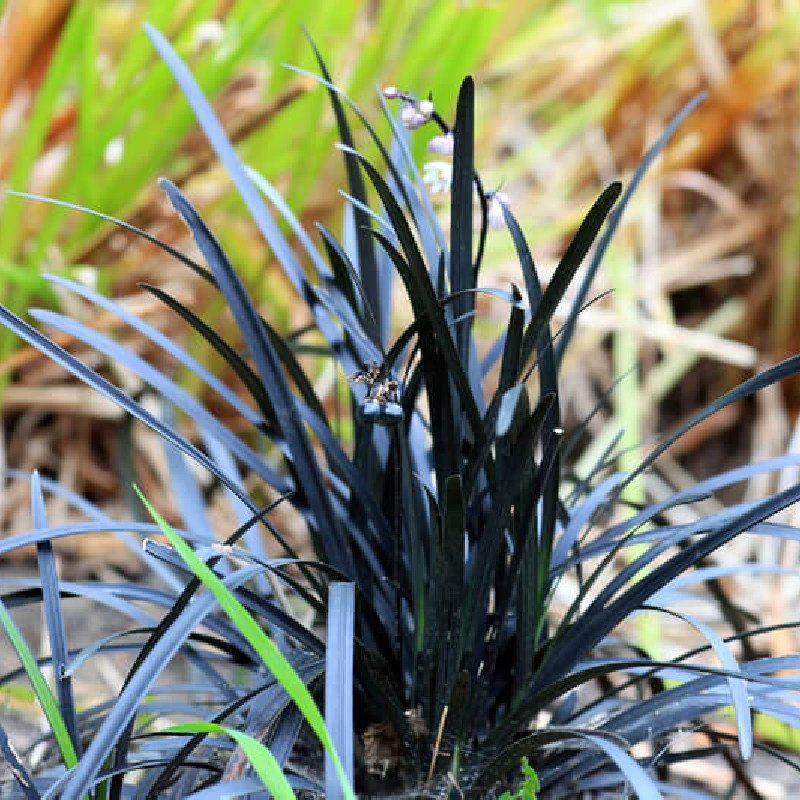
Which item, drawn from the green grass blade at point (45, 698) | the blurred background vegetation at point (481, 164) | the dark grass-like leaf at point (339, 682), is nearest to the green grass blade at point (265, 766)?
the dark grass-like leaf at point (339, 682)

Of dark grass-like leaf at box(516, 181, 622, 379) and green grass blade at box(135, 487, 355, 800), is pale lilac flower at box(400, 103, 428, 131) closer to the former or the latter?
dark grass-like leaf at box(516, 181, 622, 379)

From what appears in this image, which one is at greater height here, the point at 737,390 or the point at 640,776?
the point at 737,390

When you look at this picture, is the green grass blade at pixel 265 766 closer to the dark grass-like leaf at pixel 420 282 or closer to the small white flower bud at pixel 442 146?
the dark grass-like leaf at pixel 420 282

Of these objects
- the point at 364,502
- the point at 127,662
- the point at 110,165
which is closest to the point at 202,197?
the point at 110,165

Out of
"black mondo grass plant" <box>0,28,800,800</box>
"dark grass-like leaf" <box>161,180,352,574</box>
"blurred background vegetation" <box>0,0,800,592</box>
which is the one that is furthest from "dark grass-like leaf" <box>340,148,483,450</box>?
"blurred background vegetation" <box>0,0,800,592</box>

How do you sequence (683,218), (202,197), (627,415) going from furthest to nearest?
1. (683,218)
2. (202,197)
3. (627,415)

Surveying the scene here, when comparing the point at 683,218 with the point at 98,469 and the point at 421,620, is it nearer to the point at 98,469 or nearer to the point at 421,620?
the point at 98,469

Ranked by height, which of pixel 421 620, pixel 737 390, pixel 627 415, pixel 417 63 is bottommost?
pixel 421 620
